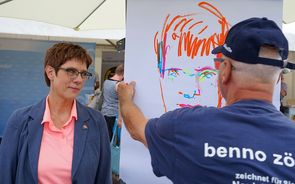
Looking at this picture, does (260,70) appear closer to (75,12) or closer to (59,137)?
(59,137)

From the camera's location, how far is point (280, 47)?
3.26 feet

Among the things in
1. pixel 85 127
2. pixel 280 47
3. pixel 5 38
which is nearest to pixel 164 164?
pixel 280 47

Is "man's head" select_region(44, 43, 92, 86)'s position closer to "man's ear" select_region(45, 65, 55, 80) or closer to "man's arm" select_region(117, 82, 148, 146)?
"man's ear" select_region(45, 65, 55, 80)

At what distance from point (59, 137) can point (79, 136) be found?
10 cm

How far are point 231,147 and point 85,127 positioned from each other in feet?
3.18

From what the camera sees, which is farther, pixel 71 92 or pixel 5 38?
pixel 5 38

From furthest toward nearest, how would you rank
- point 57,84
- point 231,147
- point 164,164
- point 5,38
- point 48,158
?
point 5,38 < point 57,84 < point 48,158 < point 164,164 < point 231,147

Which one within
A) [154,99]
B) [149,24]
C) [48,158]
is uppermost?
[149,24]

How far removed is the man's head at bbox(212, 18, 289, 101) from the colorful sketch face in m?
0.64

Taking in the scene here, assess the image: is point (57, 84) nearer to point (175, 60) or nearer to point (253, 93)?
point (175, 60)

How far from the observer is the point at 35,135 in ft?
5.45

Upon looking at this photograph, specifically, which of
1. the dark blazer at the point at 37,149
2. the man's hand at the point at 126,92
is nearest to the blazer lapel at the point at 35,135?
the dark blazer at the point at 37,149

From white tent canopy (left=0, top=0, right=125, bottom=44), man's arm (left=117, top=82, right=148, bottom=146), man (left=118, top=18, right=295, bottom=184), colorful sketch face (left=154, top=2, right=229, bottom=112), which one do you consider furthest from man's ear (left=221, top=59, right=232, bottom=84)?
white tent canopy (left=0, top=0, right=125, bottom=44)

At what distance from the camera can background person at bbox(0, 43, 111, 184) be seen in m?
1.61
